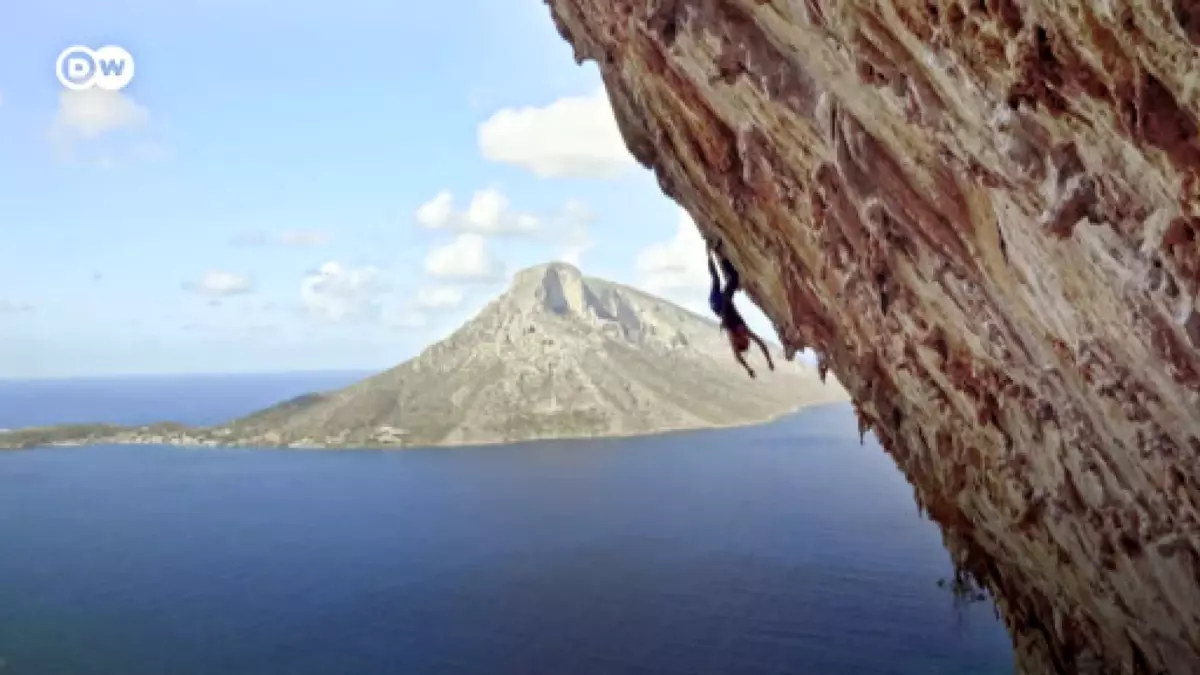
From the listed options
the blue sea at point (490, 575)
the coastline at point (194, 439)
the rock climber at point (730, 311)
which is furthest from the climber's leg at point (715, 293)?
the coastline at point (194, 439)

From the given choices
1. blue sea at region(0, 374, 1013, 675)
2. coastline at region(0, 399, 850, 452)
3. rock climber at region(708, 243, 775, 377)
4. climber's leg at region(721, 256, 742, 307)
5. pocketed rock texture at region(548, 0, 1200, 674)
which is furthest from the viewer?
coastline at region(0, 399, 850, 452)

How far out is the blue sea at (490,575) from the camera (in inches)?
2158

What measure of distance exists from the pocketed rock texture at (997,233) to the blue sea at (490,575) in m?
40.4

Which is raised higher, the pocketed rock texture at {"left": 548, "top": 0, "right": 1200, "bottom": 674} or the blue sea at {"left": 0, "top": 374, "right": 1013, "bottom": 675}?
the pocketed rock texture at {"left": 548, "top": 0, "right": 1200, "bottom": 674}

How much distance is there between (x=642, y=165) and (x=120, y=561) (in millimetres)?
81814

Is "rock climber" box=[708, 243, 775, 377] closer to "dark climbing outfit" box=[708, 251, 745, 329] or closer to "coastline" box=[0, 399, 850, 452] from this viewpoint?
"dark climbing outfit" box=[708, 251, 745, 329]

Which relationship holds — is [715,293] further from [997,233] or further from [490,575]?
[490,575]

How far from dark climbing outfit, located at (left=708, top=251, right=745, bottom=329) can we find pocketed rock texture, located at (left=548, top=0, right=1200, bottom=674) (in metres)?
0.63

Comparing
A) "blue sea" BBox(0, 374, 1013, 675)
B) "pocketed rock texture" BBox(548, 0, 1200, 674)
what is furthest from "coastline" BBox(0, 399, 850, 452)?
"pocketed rock texture" BBox(548, 0, 1200, 674)

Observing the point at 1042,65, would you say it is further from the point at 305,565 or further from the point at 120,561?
the point at 120,561

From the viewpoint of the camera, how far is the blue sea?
5481 cm

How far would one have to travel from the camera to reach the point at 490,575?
7556 centimetres

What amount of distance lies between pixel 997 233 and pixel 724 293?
8.29m

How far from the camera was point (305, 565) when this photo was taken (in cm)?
8094
